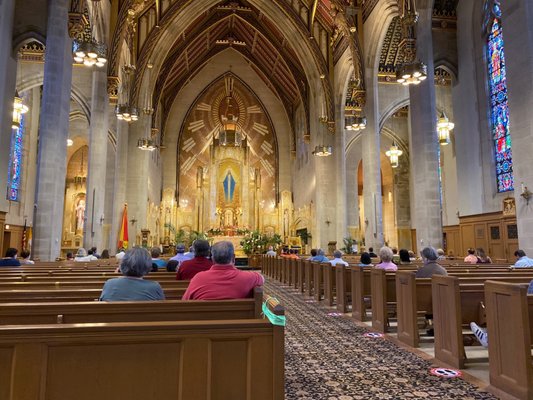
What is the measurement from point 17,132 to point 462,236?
19333 mm

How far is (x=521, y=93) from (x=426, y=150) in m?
3.09

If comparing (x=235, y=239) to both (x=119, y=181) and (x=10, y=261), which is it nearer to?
(x=119, y=181)

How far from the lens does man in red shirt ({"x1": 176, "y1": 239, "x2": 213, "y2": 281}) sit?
411 centimetres

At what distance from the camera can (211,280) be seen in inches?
106

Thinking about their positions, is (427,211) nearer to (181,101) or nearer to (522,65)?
(522,65)

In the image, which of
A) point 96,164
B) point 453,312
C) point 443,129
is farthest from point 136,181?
point 453,312

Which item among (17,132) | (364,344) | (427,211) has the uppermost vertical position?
(17,132)

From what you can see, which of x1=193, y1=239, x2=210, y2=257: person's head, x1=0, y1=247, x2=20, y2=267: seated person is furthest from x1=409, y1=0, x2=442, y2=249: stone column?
x1=0, y1=247, x2=20, y2=267: seated person

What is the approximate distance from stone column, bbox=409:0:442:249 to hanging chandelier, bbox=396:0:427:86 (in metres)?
0.46

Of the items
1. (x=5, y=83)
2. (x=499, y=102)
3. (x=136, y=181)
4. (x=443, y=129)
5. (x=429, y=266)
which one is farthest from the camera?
(x=136, y=181)

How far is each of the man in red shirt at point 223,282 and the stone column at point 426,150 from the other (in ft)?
32.1

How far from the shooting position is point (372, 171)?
50.0 ft

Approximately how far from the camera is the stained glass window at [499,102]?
1257cm

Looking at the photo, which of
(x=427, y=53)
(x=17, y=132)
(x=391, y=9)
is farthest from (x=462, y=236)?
(x=17, y=132)
